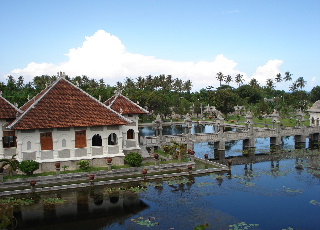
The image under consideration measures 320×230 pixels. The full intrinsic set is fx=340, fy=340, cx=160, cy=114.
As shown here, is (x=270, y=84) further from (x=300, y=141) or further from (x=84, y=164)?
(x=84, y=164)

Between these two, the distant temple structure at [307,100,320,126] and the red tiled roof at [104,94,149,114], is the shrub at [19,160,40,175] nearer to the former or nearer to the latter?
the red tiled roof at [104,94,149,114]

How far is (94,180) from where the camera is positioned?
2661 centimetres

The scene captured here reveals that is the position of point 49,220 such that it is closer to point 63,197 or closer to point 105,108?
point 63,197

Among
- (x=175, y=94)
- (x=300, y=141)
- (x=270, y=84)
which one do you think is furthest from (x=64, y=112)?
(x=270, y=84)

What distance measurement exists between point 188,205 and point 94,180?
27.8ft

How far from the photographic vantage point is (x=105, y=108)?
98.4 ft

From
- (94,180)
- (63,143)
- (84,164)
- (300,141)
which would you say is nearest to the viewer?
(94,180)

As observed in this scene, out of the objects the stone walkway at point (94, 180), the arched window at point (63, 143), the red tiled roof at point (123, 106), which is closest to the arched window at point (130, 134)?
the red tiled roof at point (123, 106)

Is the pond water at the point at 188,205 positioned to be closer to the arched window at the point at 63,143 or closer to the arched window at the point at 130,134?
the arched window at the point at 63,143

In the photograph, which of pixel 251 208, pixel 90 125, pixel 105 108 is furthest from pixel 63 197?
pixel 251 208

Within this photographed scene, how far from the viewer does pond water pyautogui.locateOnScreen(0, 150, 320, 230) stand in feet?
62.0

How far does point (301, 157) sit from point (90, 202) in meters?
25.7

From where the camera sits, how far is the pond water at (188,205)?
18891 millimetres

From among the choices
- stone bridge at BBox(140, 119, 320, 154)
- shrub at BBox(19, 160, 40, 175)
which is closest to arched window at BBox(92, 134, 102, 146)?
stone bridge at BBox(140, 119, 320, 154)
